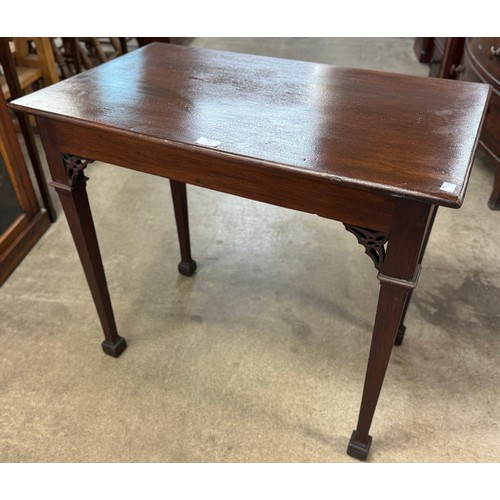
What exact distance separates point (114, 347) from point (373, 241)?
102 cm

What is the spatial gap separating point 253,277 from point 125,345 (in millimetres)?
580

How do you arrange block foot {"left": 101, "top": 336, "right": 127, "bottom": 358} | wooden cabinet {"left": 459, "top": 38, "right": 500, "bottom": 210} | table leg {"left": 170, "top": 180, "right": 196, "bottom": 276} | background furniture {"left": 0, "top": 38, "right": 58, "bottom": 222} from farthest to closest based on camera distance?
wooden cabinet {"left": 459, "top": 38, "right": 500, "bottom": 210} → background furniture {"left": 0, "top": 38, "right": 58, "bottom": 222} → table leg {"left": 170, "top": 180, "right": 196, "bottom": 276} → block foot {"left": 101, "top": 336, "right": 127, "bottom": 358}

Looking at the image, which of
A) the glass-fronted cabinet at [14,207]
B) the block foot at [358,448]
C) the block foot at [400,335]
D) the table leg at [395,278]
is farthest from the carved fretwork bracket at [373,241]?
the glass-fronted cabinet at [14,207]

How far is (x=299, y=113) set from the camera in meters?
1.14

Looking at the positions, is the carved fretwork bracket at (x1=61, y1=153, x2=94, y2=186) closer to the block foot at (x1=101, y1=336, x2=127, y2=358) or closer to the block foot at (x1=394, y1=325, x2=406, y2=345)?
the block foot at (x1=101, y1=336, x2=127, y2=358)

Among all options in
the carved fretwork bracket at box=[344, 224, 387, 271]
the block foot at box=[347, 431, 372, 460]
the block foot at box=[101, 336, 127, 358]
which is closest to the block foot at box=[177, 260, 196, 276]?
the block foot at box=[101, 336, 127, 358]

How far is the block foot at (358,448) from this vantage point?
132 centimetres

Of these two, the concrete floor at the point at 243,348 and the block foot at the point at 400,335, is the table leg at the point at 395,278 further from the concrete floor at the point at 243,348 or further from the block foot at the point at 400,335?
the block foot at the point at 400,335

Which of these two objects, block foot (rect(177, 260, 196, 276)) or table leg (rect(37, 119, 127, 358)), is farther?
block foot (rect(177, 260, 196, 276))

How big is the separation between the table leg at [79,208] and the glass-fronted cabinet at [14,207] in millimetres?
656

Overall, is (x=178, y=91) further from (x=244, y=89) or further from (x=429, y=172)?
(x=429, y=172)

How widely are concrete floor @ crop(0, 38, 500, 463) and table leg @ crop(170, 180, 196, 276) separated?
2.1 inches

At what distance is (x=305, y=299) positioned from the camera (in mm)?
1856

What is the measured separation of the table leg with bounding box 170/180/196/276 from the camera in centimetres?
174
